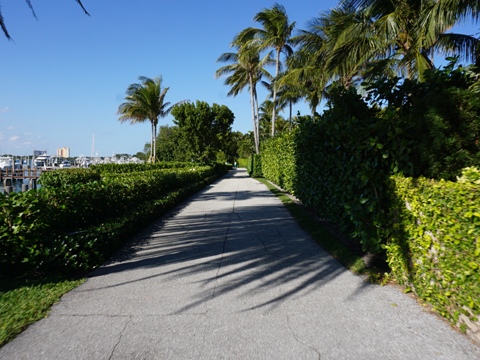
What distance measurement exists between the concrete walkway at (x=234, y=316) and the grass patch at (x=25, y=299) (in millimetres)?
121

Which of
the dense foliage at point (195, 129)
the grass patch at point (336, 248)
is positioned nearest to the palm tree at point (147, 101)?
the dense foliage at point (195, 129)

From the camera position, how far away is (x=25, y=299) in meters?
3.63

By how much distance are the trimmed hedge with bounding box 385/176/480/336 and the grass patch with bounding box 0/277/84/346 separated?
162 inches

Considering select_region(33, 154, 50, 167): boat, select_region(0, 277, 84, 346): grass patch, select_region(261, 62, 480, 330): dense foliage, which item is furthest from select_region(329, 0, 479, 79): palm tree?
select_region(33, 154, 50, 167): boat

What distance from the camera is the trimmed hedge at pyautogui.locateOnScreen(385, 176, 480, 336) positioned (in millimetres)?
2705

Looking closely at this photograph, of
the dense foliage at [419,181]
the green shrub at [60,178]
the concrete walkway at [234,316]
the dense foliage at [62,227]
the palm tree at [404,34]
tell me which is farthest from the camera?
the green shrub at [60,178]

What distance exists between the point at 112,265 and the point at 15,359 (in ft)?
8.07

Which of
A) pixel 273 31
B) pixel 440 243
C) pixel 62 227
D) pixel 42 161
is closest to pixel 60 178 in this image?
pixel 62 227

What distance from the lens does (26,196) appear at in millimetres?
4641

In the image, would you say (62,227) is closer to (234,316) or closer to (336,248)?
(234,316)

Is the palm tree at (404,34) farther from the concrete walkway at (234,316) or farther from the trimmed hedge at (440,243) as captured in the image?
the concrete walkway at (234,316)

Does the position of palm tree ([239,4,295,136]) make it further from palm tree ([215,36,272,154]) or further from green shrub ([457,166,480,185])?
green shrub ([457,166,480,185])

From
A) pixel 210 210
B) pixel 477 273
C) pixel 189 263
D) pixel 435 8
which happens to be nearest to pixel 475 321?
pixel 477 273

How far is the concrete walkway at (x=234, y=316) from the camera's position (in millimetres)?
2691
